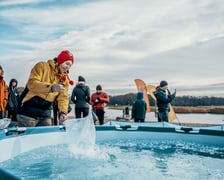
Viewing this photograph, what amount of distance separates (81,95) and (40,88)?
4060 millimetres

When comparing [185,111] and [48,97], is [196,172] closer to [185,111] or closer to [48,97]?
[48,97]

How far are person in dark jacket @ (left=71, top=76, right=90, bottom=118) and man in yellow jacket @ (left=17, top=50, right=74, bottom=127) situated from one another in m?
3.51

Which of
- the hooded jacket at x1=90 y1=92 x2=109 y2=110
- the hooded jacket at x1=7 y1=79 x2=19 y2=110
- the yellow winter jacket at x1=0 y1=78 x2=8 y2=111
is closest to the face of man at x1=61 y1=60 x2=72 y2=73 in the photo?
the yellow winter jacket at x1=0 y1=78 x2=8 y2=111

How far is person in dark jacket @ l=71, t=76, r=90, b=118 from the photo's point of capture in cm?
777

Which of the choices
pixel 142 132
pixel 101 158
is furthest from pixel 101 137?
pixel 101 158

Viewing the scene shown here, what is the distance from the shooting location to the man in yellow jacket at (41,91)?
3.83 m

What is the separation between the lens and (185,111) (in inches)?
862

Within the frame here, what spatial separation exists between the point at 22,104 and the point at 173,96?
4509mm

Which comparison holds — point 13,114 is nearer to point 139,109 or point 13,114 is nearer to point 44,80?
point 139,109

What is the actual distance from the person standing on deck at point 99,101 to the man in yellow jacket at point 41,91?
4.34m

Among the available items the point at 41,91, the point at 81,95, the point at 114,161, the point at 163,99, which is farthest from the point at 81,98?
the point at 114,161

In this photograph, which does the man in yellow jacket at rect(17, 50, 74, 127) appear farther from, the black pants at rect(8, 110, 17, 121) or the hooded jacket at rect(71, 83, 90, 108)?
the black pants at rect(8, 110, 17, 121)

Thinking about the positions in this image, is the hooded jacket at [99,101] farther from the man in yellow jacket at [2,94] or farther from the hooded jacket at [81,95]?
the man in yellow jacket at [2,94]

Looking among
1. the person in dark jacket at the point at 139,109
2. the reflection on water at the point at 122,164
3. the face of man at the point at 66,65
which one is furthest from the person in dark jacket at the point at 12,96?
the face of man at the point at 66,65
